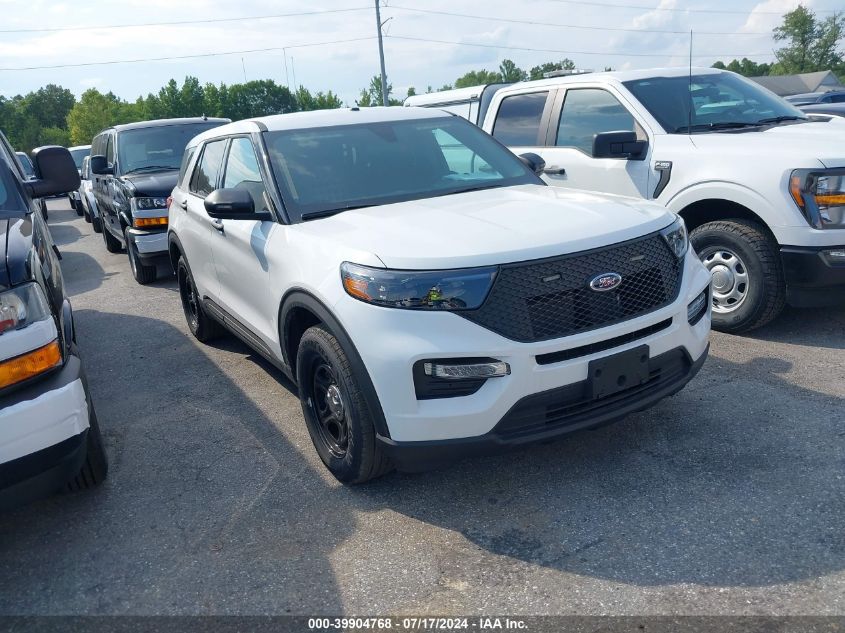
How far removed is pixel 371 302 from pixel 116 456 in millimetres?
2082

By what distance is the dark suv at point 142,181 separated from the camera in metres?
8.73

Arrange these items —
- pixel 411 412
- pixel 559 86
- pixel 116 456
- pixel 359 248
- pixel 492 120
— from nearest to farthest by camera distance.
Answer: pixel 411 412
pixel 359 248
pixel 116 456
pixel 559 86
pixel 492 120

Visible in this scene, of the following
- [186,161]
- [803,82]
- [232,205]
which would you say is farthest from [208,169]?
[803,82]

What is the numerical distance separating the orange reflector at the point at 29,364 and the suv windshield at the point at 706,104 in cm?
461

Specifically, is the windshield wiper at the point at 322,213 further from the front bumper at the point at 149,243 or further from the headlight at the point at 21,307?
the front bumper at the point at 149,243

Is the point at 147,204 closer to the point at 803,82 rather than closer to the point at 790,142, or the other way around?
the point at 790,142

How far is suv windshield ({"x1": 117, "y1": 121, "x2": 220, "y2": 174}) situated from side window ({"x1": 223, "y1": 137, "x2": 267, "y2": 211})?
17.7 ft

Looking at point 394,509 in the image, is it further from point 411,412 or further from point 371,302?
point 371,302

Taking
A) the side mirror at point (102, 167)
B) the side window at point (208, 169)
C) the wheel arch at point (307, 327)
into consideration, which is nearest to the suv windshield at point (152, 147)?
the side mirror at point (102, 167)

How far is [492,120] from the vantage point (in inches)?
285

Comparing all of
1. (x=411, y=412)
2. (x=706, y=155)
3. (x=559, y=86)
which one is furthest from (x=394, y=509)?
(x=559, y=86)

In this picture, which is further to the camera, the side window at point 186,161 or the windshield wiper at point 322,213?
the side window at point 186,161

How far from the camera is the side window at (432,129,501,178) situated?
453 centimetres

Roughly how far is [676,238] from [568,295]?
83 centimetres
